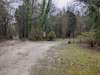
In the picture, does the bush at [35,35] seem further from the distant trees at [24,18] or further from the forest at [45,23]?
the distant trees at [24,18]

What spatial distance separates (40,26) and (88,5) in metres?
12.8

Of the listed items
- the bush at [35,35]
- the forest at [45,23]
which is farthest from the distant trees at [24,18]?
the bush at [35,35]

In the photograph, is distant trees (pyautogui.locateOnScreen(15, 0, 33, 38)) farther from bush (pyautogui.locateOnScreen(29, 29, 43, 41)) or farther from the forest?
bush (pyautogui.locateOnScreen(29, 29, 43, 41))

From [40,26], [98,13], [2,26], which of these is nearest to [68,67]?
[98,13]

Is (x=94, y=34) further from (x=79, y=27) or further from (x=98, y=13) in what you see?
(x=79, y=27)

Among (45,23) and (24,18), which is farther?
(45,23)

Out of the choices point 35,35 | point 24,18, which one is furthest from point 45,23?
point 24,18

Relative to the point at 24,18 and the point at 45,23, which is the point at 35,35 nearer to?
the point at 24,18

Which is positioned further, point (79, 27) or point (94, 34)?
point (79, 27)

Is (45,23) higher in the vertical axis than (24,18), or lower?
lower

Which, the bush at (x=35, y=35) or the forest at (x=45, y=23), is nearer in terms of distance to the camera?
the forest at (x=45, y=23)

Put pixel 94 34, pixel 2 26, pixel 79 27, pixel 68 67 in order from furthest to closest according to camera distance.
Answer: pixel 79 27 < pixel 2 26 < pixel 94 34 < pixel 68 67

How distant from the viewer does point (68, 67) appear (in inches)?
349

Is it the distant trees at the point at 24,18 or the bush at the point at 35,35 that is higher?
the distant trees at the point at 24,18
